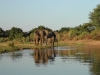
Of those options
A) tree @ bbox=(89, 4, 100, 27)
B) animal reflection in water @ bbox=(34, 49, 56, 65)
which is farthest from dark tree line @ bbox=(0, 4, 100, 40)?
animal reflection in water @ bbox=(34, 49, 56, 65)

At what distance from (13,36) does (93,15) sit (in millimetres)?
19520

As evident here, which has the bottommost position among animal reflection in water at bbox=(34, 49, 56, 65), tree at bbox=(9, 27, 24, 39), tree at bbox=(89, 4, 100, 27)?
animal reflection in water at bbox=(34, 49, 56, 65)

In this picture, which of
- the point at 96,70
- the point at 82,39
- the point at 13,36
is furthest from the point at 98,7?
the point at 96,70

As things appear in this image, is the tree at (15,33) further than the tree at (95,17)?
Yes

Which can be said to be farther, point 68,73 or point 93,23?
point 93,23

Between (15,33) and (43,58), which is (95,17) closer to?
(15,33)

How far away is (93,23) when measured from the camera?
214 ft

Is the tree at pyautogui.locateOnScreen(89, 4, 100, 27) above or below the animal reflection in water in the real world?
above

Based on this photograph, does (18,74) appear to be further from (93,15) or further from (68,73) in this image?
(93,15)

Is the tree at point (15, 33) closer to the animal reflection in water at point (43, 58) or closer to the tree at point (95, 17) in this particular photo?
the tree at point (95, 17)

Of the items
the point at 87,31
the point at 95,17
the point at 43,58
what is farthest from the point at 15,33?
the point at 43,58

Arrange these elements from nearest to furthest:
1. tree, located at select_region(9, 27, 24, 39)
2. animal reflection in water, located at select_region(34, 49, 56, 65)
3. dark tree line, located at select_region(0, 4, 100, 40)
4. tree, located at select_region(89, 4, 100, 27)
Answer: animal reflection in water, located at select_region(34, 49, 56, 65), dark tree line, located at select_region(0, 4, 100, 40), tree, located at select_region(89, 4, 100, 27), tree, located at select_region(9, 27, 24, 39)

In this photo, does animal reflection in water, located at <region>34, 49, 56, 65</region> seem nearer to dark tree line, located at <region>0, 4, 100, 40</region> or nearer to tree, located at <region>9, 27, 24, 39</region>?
dark tree line, located at <region>0, 4, 100, 40</region>

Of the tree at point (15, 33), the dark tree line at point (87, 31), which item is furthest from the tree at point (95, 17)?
the tree at point (15, 33)
